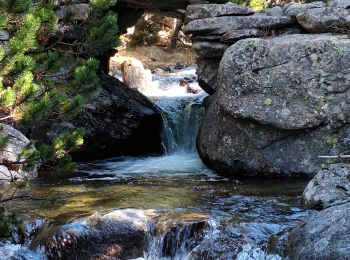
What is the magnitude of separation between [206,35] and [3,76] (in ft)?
24.9

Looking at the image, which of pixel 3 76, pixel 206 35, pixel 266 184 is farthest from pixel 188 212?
pixel 206 35

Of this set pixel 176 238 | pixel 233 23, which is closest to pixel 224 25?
pixel 233 23

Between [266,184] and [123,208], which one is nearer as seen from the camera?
[123,208]

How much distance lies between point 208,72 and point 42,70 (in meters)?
7.57

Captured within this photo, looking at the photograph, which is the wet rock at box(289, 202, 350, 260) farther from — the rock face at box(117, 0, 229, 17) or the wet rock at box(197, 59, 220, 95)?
the rock face at box(117, 0, 229, 17)

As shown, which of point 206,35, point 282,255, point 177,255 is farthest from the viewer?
point 206,35

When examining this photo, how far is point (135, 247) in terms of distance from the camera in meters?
6.35

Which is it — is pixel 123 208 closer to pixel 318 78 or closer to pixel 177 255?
pixel 177 255

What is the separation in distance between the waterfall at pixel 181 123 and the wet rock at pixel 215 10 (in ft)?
8.29

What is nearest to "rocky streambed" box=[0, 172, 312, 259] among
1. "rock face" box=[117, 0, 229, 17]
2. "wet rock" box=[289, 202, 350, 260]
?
"wet rock" box=[289, 202, 350, 260]

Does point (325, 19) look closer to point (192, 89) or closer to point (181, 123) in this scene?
point (181, 123)

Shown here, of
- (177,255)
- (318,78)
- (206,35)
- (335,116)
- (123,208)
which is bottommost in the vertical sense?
(177,255)

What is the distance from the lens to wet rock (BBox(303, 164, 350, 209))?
680 cm

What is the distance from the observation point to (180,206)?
24.4 feet
